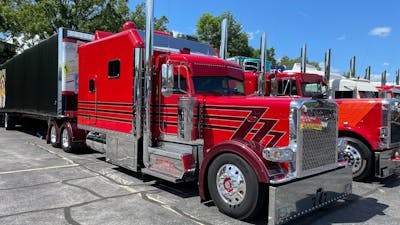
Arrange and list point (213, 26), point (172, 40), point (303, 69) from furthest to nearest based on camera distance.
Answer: point (213, 26)
point (303, 69)
point (172, 40)

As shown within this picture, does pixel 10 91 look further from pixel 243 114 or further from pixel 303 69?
pixel 243 114

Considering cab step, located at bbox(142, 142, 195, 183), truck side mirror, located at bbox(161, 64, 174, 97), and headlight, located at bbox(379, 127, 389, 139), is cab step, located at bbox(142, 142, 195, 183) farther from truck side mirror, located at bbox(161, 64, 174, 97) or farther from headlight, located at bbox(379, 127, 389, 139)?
headlight, located at bbox(379, 127, 389, 139)

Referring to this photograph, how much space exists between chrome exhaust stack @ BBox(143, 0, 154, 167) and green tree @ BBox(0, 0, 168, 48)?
21144 mm

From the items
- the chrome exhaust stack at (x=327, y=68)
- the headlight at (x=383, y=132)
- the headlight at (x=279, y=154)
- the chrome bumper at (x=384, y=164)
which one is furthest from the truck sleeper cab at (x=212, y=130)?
the chrome exhaust stack at (x=327, y=68)

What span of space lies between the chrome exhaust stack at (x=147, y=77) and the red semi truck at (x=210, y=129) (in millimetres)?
18

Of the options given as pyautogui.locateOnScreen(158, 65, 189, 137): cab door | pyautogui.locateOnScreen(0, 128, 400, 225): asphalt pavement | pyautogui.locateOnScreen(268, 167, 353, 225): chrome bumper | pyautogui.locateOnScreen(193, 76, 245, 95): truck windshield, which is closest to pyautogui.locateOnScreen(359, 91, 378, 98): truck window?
pyautogui.locateOnScreen(0, 128, 400, 225): asphalt pavement

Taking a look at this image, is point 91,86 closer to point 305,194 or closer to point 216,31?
point 305,194

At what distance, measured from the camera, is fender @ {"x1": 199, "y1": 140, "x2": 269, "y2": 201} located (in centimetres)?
436

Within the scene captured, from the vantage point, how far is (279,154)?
14.1 feet

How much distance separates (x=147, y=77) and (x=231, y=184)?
2660mm

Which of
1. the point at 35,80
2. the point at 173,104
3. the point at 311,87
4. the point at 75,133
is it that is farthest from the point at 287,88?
the point at 35,80

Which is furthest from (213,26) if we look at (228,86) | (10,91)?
(228,86)

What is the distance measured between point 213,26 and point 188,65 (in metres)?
43.5

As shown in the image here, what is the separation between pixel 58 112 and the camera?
35.6 feet
